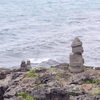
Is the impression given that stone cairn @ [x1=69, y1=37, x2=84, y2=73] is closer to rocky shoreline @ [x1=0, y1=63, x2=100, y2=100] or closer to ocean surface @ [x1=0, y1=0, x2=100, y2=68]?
rocky shoreline @ [x1=0, y1=63, x2=100, y2=100]

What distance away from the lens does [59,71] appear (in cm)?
3244

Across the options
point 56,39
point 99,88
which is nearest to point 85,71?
point 99,88

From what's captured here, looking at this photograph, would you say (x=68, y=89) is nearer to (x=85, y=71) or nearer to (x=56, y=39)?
(x=85, y=71)

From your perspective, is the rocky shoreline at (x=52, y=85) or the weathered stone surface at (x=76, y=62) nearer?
the rocky shoreline at (x=52, y=85)

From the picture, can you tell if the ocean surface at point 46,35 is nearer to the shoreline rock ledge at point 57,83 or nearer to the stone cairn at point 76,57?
the shoreline rock ledge at point 57,83

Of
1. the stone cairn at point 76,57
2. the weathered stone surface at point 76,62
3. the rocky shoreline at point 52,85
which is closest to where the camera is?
the rocky shoreline at point 52,85

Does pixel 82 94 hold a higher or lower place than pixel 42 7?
lower

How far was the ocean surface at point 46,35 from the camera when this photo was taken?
60.4 meters

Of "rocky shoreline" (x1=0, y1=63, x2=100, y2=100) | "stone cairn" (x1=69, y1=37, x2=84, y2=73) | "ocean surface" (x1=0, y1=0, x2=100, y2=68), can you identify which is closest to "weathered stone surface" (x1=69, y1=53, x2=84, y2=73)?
"stone cairn" (x1=69, y1=37, x2=84, y2=73)

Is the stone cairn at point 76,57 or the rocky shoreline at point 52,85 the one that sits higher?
the stone cairn at point 76,57

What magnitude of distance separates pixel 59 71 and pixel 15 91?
15.4 ft

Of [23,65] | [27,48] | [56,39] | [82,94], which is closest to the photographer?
[82,94]

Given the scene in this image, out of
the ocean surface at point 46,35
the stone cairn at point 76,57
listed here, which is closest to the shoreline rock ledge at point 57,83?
the stone cairn at point 76,57

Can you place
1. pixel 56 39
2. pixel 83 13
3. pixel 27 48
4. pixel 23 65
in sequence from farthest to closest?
pixel 83 13 → pixel 56 39 → pixel 27 48 → pixel 23 65
